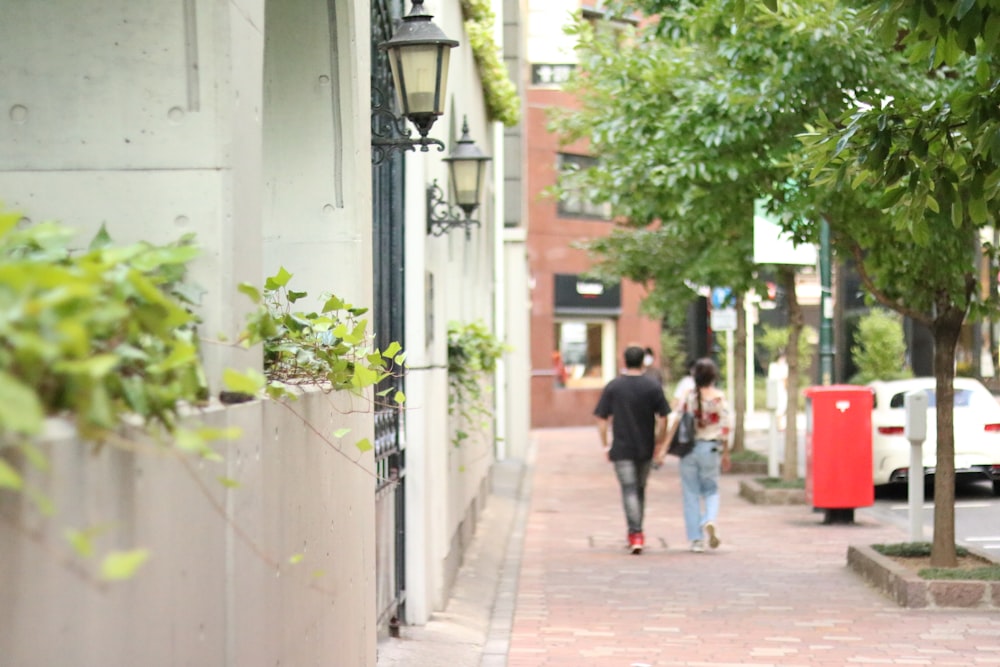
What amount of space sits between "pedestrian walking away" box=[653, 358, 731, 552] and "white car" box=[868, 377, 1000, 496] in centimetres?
432

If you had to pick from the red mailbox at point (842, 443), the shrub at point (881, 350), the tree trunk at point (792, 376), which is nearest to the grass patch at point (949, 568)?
the red mailbox at point (842, 443)

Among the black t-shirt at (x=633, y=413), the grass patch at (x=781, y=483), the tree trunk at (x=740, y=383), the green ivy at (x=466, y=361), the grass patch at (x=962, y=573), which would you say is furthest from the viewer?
the tree trunk at (x=740, y=383)

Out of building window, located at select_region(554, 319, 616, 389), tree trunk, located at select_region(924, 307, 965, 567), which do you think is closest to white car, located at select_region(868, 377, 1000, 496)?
tree trunk, located at select_region(924, 307, 965, 567)

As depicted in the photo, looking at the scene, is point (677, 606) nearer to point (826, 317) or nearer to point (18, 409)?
point (826, 317)

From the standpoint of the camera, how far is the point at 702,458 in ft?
42.7

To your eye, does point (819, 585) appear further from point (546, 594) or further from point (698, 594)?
point (546, 594)

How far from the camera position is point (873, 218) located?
11.6 meters

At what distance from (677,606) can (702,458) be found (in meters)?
3.09

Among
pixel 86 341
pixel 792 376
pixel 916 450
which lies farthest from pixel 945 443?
pixel 86 341

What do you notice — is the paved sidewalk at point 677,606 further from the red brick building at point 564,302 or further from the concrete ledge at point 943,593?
the red brick building at point 564,302

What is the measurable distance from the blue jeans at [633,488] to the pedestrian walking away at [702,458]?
211 millimetres

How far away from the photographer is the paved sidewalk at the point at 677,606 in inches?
326

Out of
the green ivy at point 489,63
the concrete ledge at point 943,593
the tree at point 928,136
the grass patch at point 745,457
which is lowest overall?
the grass patch at point 745,457

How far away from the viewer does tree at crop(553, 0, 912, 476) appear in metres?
11.8
